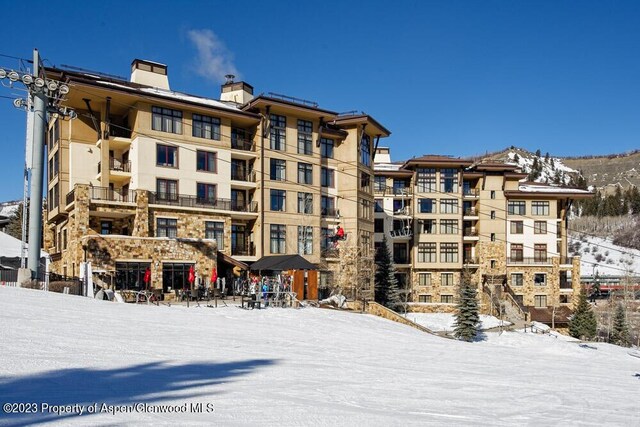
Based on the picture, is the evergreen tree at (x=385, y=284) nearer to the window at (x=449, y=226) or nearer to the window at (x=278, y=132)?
the window at (x=449, y=226)

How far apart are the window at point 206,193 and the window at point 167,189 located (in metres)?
1.57

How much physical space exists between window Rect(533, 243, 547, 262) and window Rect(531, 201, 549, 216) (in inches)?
122

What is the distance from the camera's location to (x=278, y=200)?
133 ft

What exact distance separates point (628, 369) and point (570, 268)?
41.4 meters

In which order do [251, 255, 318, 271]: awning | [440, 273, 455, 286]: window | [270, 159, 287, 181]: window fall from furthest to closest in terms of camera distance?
[440, 273, 455, 286]: window
[270, 159, 287, 181]: window
[251, 255, 318, 271]: awning

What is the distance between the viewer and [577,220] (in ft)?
523

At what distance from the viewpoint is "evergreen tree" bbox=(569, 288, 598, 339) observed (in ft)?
164

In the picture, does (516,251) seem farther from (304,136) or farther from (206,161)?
(206,161)

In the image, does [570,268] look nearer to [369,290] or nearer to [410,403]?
[369,290]

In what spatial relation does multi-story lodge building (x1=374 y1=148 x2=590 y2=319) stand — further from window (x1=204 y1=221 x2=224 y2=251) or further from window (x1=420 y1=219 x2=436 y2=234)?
window (x1=204 y1=221 x2=224 y2=251)

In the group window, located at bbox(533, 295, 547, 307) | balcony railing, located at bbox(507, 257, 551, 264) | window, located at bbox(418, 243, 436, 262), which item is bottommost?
window, located at bbox(533, 295, 547, 307)

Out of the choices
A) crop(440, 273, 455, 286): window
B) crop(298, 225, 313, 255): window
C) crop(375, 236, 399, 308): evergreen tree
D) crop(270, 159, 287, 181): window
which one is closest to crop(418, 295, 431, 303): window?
crop(440, 273, 455, 286): window

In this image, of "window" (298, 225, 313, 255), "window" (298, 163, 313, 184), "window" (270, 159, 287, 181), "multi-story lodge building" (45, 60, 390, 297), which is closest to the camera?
"multi-story lodge building" (45, 60, 390, 297)

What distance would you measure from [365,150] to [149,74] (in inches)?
678
